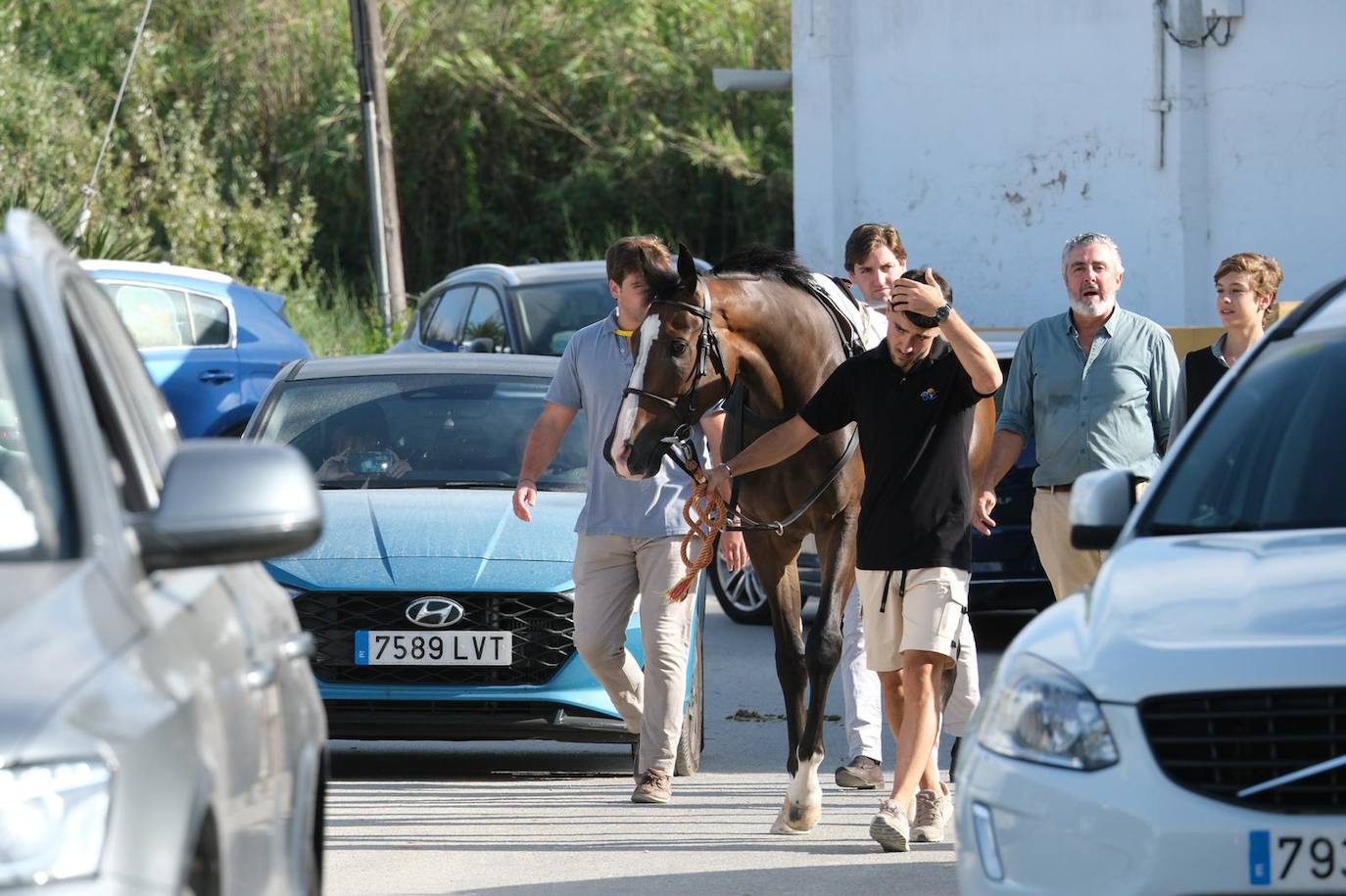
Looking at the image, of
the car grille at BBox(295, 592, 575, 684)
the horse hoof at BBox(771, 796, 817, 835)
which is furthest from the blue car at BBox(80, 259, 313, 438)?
the horse hoof at BBox(771, 796, 817, 835)

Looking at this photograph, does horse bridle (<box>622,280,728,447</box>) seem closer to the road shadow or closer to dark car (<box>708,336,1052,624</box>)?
dark car (<box>708,336,1052,624</box>)

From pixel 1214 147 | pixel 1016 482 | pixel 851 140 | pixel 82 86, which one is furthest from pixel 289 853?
pixel 82 86

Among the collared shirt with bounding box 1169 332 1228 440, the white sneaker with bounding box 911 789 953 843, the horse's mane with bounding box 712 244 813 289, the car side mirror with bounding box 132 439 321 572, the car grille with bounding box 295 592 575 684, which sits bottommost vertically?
the white sneaker with bounding box 911 789 953 843

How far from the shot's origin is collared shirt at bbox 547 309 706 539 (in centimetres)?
834

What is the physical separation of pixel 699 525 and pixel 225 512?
188 inches

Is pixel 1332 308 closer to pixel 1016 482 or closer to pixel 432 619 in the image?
pixel 432 619

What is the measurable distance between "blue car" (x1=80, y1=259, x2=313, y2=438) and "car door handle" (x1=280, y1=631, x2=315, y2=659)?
12.1 meters

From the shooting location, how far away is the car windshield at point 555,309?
15.0 meters

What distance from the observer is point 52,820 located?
9.11ft

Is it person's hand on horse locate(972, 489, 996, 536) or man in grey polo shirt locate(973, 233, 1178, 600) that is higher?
man in grey polo shirt locate(973, 233, 1178, 600)

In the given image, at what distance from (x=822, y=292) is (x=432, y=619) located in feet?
6.22

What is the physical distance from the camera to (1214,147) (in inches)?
740

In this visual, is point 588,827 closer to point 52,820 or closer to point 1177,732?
point 1177,732

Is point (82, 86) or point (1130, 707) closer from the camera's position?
point (1130, 707)
